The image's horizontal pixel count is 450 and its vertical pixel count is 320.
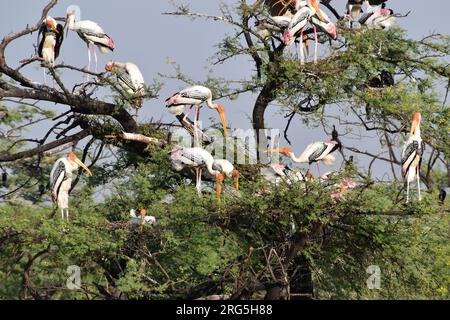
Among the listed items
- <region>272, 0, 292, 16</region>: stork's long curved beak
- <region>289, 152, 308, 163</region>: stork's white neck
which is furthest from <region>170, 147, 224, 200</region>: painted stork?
<region>272, 0, 292, 16</region>: stork's long curved beak

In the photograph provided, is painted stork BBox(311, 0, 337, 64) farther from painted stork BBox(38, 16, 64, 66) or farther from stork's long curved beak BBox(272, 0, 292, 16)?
painted stork BBox(38, 16, 64, 66)

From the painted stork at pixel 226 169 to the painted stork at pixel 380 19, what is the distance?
2.93 metres

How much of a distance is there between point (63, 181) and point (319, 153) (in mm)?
2869

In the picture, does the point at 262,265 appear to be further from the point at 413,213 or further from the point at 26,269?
the point at 26,269

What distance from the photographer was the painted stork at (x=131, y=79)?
12.5 m

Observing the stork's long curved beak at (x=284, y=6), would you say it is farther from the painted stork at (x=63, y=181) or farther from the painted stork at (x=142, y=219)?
the painted stork at (x=142, y=219)

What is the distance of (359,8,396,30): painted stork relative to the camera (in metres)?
13.8

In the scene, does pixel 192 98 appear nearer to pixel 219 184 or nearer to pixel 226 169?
pixel 226 169

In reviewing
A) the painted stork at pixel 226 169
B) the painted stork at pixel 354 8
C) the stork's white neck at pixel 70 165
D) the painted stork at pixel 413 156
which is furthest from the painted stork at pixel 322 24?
the stork's white neck at pixel 70 165

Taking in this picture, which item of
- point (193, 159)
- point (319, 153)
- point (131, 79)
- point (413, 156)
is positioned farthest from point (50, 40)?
point (413, 156)

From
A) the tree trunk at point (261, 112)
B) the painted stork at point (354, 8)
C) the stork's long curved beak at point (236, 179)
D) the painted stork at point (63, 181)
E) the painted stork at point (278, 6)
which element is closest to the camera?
the painted stork at point (63, 181)

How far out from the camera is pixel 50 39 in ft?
42.8

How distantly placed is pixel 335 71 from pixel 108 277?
354 cm
